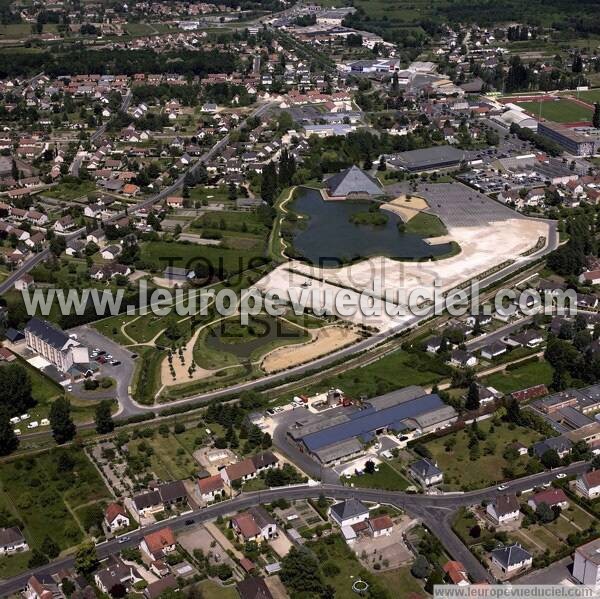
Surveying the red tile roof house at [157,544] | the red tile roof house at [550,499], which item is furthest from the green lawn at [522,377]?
the red tile roof house at [157,544]

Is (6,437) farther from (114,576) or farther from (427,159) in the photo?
(427,159)

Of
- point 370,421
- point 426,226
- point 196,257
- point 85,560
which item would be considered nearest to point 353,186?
point 426,226

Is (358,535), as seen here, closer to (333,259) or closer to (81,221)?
(333,259)

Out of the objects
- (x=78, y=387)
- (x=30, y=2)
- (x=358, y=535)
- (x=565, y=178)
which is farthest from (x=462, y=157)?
(x=30, y=2)

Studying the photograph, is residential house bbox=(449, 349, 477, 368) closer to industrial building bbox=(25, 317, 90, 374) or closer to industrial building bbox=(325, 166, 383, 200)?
industrial building bbox=(25, 317, 90, 374)

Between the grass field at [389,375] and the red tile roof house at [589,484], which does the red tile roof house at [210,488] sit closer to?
the grass field at [389,375]

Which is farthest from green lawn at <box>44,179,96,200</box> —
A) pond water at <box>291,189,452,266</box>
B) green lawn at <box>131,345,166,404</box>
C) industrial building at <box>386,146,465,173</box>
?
green lawn at <box>131,345,166,404</box>

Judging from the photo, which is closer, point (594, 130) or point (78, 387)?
point (78, 387)

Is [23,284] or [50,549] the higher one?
[50,549]
